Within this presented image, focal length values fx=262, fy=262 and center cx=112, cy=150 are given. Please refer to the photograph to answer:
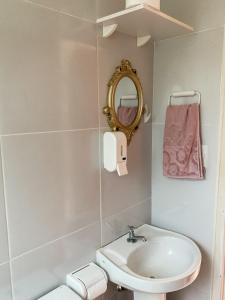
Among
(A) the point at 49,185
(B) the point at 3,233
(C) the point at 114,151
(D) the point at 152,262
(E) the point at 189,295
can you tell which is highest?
(C) the point at 114,151

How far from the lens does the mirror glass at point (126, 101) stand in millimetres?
1403

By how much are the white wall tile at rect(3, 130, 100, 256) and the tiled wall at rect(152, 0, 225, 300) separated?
1.83 ft

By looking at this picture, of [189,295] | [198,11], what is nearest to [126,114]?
[198,11]

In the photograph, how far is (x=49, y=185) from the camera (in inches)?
43.8

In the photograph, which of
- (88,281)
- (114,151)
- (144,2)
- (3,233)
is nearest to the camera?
(3,233)

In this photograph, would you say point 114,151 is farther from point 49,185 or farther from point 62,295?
point 62,295

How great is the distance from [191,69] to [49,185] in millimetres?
1024

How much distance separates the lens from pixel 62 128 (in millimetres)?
1141

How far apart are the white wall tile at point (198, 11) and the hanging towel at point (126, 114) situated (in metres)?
0.57

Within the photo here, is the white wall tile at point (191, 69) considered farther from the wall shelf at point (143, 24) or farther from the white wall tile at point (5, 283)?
the white wall tile at point (5, 283)

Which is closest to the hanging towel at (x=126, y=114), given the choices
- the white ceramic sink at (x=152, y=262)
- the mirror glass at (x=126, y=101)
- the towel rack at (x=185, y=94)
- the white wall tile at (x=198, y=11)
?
the mirror glass at (x=126, y=101)

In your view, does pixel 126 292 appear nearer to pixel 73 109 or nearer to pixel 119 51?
pixel 73 109

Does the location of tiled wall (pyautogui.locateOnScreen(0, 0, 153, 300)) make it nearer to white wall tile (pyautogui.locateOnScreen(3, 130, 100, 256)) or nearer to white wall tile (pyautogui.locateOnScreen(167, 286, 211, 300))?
white wall tile (pyautogui.locateOnScreen(3, 130, 100, 256))

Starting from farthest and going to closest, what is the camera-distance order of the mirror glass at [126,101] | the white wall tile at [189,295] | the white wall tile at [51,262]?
1. the white wall tile at [189,295]
2. the mirror glass at [126,101]
3. the white wall tile at [51,262]
